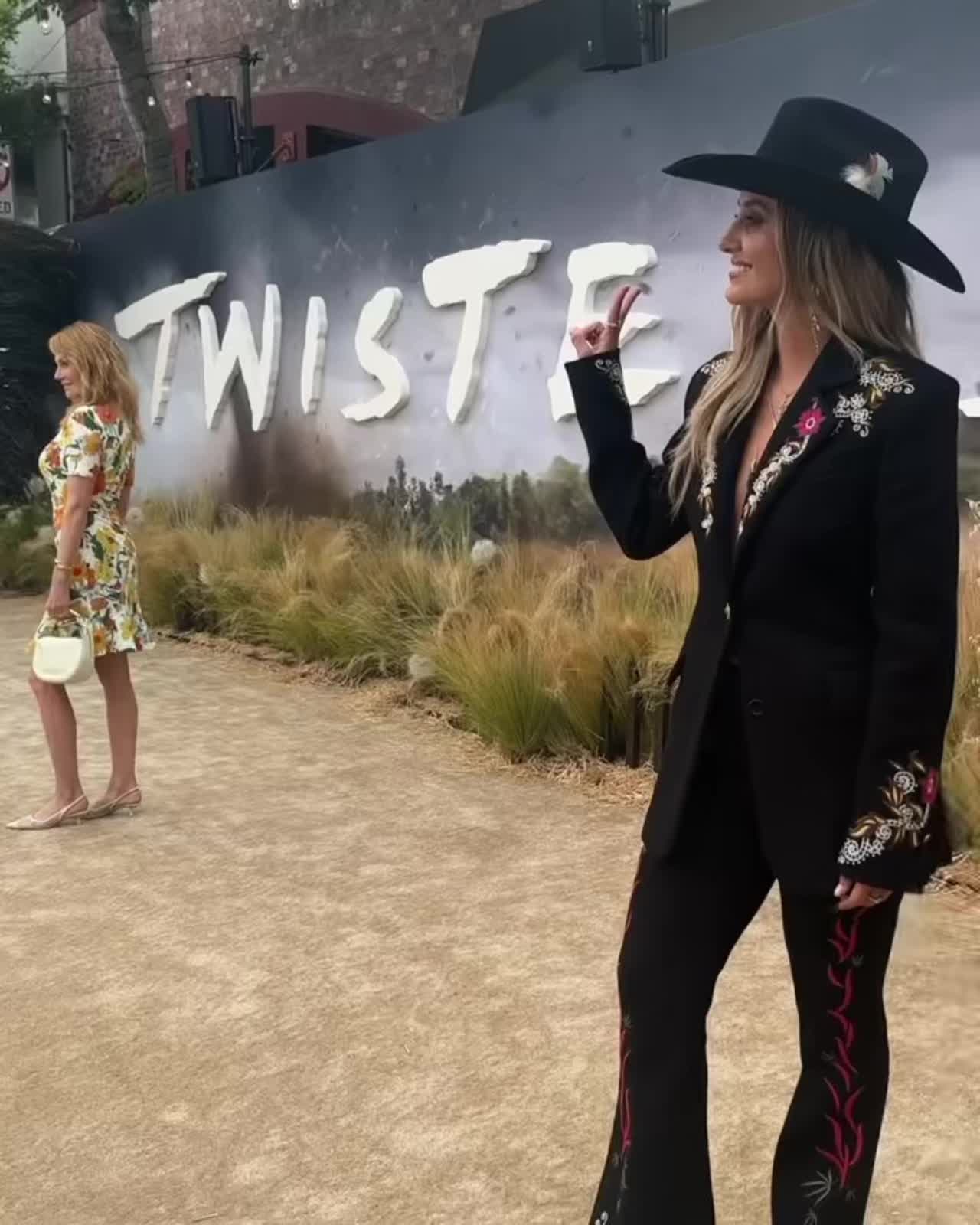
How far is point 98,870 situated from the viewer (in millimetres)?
4340

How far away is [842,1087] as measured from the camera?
6.19ft

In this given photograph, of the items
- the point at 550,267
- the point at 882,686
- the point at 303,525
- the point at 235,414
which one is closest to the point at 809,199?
the point at 882,686

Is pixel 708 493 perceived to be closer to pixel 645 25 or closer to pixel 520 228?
pixel 520 228

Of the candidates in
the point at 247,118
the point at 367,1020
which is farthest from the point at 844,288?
the point at 247,118

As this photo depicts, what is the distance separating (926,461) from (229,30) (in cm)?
1644

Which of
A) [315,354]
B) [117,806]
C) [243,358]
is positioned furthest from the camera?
[243,358]

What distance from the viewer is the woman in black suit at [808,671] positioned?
5.75 feet

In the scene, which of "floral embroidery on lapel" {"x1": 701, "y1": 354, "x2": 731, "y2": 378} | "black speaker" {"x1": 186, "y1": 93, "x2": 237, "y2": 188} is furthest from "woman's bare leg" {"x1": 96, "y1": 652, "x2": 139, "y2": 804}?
"black speaker" {"x1": 186, "y1": 93, "x2": 237, "y2": 188}

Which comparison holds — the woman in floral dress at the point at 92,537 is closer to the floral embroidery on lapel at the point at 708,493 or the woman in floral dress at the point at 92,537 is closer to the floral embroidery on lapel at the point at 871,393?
the floral embroidery on lapel at the point at 708,493

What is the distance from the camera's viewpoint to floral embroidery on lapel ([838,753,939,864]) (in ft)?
5.75

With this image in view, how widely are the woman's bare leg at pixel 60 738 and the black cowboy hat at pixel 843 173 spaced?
3261 mm

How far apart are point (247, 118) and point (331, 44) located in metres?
3.14

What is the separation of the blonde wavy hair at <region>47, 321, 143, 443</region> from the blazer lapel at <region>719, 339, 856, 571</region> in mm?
3191

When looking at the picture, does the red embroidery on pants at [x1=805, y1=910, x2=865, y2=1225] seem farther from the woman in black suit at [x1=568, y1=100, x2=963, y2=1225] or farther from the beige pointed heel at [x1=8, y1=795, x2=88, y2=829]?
the beige pointed heel at [x1=8, y1=795, x2=88, y2=829]
